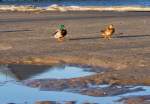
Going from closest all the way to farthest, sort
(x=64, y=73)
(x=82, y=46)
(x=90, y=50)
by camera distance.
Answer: (x=64, y=73) < (x=90, y=50) < (x=82, y=46)

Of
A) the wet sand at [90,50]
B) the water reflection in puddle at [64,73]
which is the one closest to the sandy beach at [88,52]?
the wet sand at [90,50]

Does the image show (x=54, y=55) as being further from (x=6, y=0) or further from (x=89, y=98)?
(x=6, y=0)

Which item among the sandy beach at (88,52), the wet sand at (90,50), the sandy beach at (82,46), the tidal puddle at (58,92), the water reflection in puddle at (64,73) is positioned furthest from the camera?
the sandy beach at (82,46)

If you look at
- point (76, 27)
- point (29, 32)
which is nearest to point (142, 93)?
point (29, 32)

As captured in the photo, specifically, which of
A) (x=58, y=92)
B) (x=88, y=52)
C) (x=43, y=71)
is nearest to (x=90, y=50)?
(x=88, y=52)

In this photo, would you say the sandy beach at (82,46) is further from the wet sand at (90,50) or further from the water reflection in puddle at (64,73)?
the water reflection in puddle at (64,73)

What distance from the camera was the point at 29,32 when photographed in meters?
30.8

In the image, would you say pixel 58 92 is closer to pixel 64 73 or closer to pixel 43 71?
pixel 64 73

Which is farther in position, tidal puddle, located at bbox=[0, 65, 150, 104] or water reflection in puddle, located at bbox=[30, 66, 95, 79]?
water reflection in puddle, located at bbox=[30, 66, 95, 79]

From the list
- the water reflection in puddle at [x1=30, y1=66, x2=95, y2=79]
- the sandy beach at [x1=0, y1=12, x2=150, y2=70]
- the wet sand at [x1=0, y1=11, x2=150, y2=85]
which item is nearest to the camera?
the water reflection in puddle at [x1=30, y1=66, x2=95, y2=79]

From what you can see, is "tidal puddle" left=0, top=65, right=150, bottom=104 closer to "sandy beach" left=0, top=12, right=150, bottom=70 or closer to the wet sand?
the wet sand

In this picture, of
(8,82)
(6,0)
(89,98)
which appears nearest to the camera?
(89,98)

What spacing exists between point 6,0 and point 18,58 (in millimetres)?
65028

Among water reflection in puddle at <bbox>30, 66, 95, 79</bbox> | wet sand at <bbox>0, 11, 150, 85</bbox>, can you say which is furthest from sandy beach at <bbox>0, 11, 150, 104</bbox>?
water reflection in puddle at <bbox>30, 66, 95, 79</bbox>
